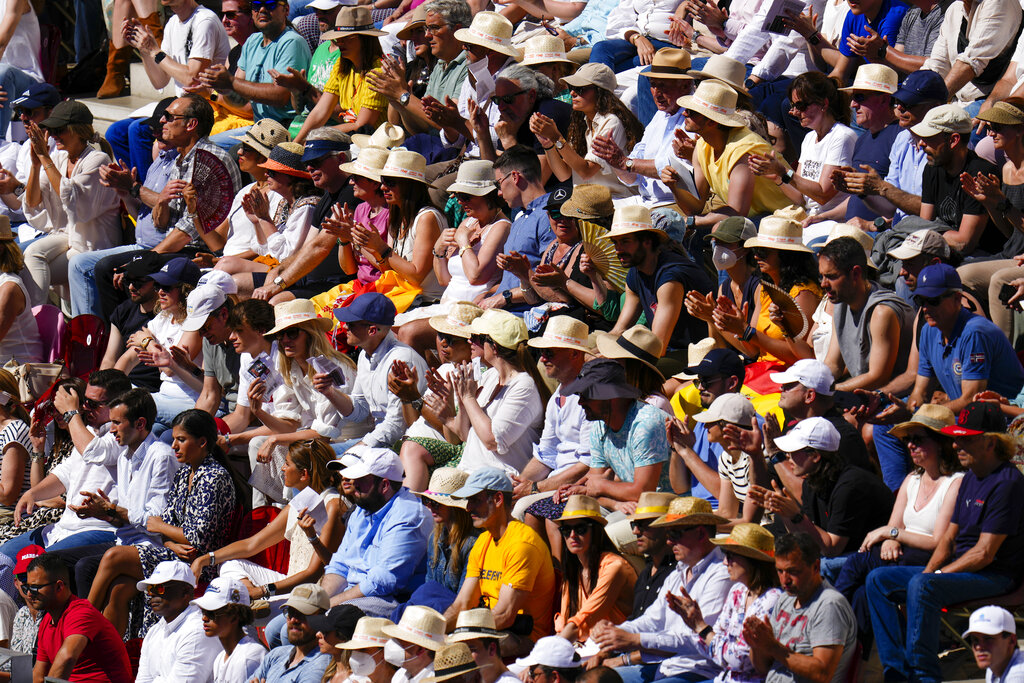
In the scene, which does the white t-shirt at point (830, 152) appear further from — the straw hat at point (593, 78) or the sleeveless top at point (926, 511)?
the sleeveless top at point (926, 511)

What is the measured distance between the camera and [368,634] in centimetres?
815

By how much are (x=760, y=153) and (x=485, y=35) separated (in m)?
2.50

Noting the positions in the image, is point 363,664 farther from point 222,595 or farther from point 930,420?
point 930,420

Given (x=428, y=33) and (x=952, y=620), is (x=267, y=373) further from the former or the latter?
(x=952, y=620)

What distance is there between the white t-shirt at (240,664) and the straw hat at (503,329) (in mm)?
2022

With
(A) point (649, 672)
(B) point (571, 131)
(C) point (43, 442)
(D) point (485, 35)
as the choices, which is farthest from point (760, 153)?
(C) point (43, 442)

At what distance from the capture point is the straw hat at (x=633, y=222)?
368 inches

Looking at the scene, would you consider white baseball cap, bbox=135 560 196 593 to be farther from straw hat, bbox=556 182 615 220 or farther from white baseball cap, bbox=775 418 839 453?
white baseball cap, bbox=775 418 839 453

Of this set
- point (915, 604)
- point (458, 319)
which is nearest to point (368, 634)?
point (458, 319)

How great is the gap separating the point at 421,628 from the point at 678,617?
1.27 metres

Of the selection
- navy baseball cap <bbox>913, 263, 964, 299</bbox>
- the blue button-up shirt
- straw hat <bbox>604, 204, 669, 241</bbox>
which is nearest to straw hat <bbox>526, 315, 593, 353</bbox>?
straw hat <bbox>604, 204, 669, 241</bbox>

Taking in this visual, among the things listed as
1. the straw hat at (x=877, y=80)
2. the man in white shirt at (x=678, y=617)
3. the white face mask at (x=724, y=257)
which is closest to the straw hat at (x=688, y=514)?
the man in white shirt at (x=678, y=617)

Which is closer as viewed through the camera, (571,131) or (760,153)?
(760,153)

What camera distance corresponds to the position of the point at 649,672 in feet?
24.4
